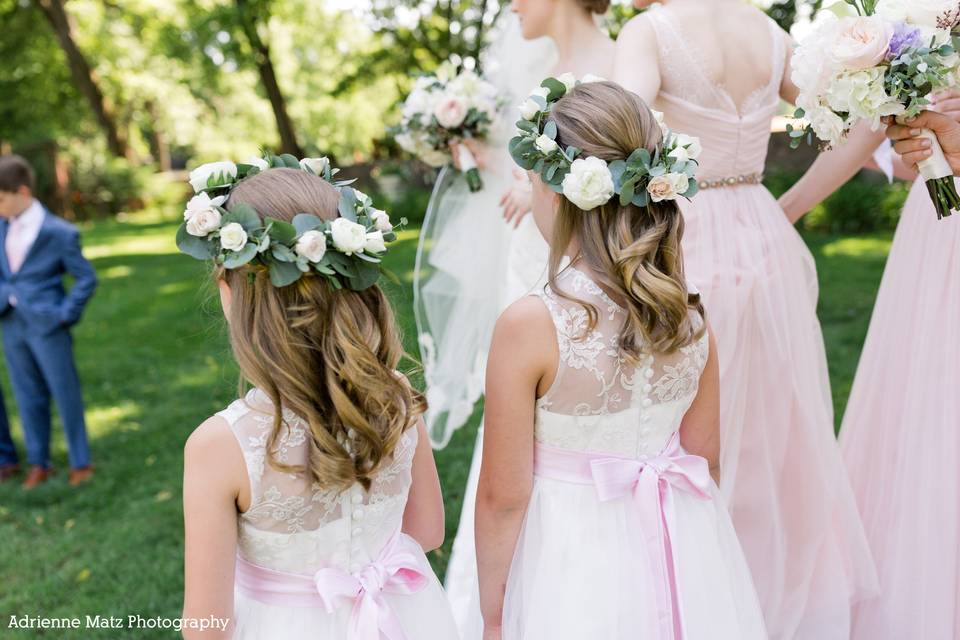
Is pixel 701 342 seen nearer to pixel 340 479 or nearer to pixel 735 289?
pixel 735 289

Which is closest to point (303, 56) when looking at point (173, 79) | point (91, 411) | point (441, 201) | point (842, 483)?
point (173, 79)

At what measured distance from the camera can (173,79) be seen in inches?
1112

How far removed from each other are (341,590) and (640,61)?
191cm

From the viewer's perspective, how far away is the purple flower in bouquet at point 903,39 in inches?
87.7

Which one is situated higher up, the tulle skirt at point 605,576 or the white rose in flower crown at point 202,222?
the white rose in flower crown at point 202,222

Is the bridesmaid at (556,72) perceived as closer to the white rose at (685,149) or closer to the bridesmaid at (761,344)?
the bridesmaid at (761,344)

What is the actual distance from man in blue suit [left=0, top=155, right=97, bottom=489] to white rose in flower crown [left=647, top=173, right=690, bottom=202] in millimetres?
4423

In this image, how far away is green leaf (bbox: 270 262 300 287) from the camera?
179 cm

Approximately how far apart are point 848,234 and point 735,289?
10173 mm

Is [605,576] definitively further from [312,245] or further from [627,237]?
[312,245]

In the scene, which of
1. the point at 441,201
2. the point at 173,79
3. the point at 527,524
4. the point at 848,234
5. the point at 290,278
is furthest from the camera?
the point at 173,79

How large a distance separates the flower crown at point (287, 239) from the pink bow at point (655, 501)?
0.78 metres

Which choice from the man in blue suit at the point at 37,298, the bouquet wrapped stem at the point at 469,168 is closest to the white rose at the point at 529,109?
the bouquet wrapped stem at the point at 469,168

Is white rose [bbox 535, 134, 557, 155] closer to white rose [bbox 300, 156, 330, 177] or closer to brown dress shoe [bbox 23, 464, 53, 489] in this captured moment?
white rose [bbox 300, 156, 330, 177]
